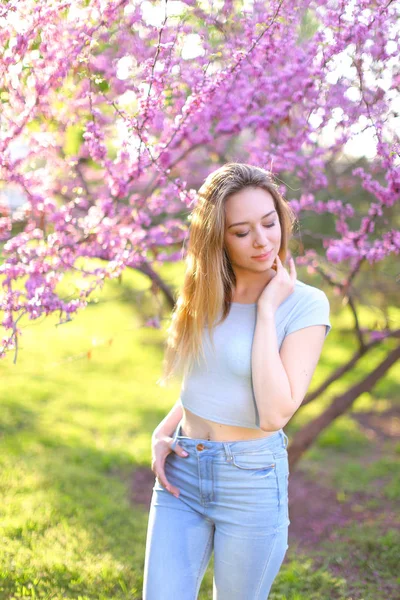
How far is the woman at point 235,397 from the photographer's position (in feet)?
7.24

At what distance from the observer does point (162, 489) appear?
Result: 2.42m

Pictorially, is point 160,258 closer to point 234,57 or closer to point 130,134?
point 130,134

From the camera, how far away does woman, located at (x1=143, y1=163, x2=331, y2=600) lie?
7.24 ft

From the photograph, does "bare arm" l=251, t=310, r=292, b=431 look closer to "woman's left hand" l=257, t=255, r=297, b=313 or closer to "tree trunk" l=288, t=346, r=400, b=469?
"woman's left hand" l=257, t=255, r=297, b=313

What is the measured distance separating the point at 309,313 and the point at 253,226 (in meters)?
0.37

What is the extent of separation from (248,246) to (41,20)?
1.33 m

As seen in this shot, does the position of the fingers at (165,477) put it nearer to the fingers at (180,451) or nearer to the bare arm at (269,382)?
the fingers at (180,451)

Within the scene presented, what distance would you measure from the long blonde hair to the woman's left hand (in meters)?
0.17

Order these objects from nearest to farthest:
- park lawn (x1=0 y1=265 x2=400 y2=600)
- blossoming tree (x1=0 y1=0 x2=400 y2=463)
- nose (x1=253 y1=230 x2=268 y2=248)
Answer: nose (x1=253 y1=230 x2=268 y2=248) < blossoming tree (x1=0 y1=0 x2=400 y2=463) < park lawn (x1=0 y1=265 x2=400 y2=600)

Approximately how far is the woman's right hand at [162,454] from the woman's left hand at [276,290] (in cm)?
60

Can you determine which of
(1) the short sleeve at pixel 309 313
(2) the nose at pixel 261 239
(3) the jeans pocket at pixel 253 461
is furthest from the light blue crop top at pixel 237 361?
(2) the nose at pixel 261 239

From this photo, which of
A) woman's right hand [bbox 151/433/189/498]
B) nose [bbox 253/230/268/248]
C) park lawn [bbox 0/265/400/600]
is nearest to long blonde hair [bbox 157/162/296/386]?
nose [bbox 253/230/268/248]

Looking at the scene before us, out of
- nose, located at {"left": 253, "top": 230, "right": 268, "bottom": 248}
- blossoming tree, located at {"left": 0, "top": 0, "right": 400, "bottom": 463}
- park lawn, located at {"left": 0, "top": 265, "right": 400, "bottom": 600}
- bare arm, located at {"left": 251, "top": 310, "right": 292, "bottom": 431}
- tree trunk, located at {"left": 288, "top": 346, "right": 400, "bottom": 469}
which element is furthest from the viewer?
tree trunk, located at {"left": 288, "top": 346, "right": 400, "bottom": 469}

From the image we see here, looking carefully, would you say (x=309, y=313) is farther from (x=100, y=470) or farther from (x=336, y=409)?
(x=100, y=470)
